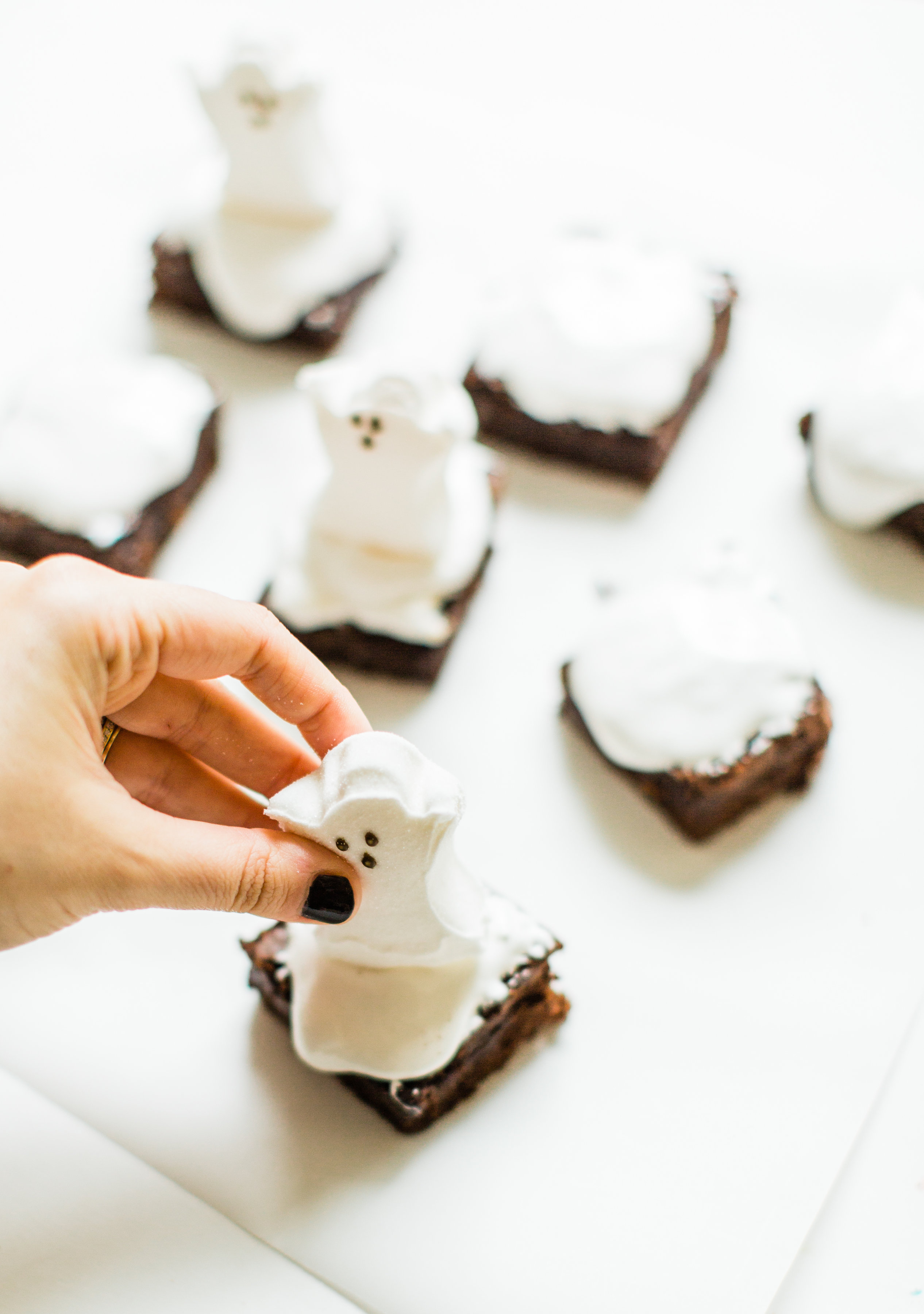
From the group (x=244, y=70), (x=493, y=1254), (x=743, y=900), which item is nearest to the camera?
(x=493, y=1254)

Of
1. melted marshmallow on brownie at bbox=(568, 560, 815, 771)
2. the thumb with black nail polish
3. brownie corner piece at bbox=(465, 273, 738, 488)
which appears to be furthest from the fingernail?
brownie corner piece at bbox=(465, 273, 738, 488)

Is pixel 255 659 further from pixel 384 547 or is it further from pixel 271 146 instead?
pixel 271 146

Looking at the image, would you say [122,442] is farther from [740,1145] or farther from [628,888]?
[740,1145]

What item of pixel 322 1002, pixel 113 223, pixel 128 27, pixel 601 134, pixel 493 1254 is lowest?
pixel 493 1254

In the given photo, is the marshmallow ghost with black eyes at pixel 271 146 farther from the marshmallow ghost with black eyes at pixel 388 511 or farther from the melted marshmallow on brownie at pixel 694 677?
the melted marshmallow on brownie at pixel 694 677

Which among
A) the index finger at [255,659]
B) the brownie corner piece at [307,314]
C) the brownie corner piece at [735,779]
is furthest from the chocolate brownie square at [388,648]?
the brownie corner piece at [307,314]

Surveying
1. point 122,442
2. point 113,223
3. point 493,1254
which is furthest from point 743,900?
point 113,223
